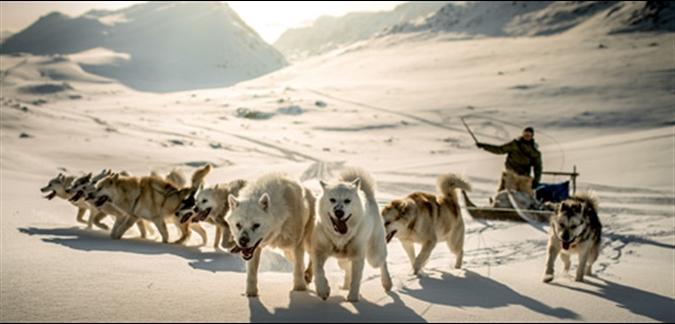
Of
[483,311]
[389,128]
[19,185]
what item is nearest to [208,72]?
[389,128]

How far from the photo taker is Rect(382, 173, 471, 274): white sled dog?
6.21 meters

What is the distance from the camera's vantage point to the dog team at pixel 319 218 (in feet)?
14.4

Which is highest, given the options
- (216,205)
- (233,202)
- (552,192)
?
(552,192)

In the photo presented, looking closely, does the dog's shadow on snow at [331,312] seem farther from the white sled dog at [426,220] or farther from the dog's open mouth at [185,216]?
the dog's open mouth at [185,216]

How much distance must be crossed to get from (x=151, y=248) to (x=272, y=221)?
11.9 ft

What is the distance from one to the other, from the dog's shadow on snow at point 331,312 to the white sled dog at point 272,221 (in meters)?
0.36

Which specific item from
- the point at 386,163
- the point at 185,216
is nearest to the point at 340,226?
the point at 185,216

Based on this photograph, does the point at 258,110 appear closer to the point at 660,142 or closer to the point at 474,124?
the point at 474,124

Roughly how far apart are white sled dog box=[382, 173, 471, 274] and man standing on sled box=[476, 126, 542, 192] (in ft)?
11.4

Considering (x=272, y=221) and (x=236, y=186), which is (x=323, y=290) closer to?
(x=272, y=221)

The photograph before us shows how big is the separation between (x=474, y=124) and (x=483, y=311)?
24216 mm

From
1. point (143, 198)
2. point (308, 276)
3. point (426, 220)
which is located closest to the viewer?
point (308, 276)

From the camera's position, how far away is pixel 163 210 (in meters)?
8.36

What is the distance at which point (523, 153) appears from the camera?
10.3 meters
